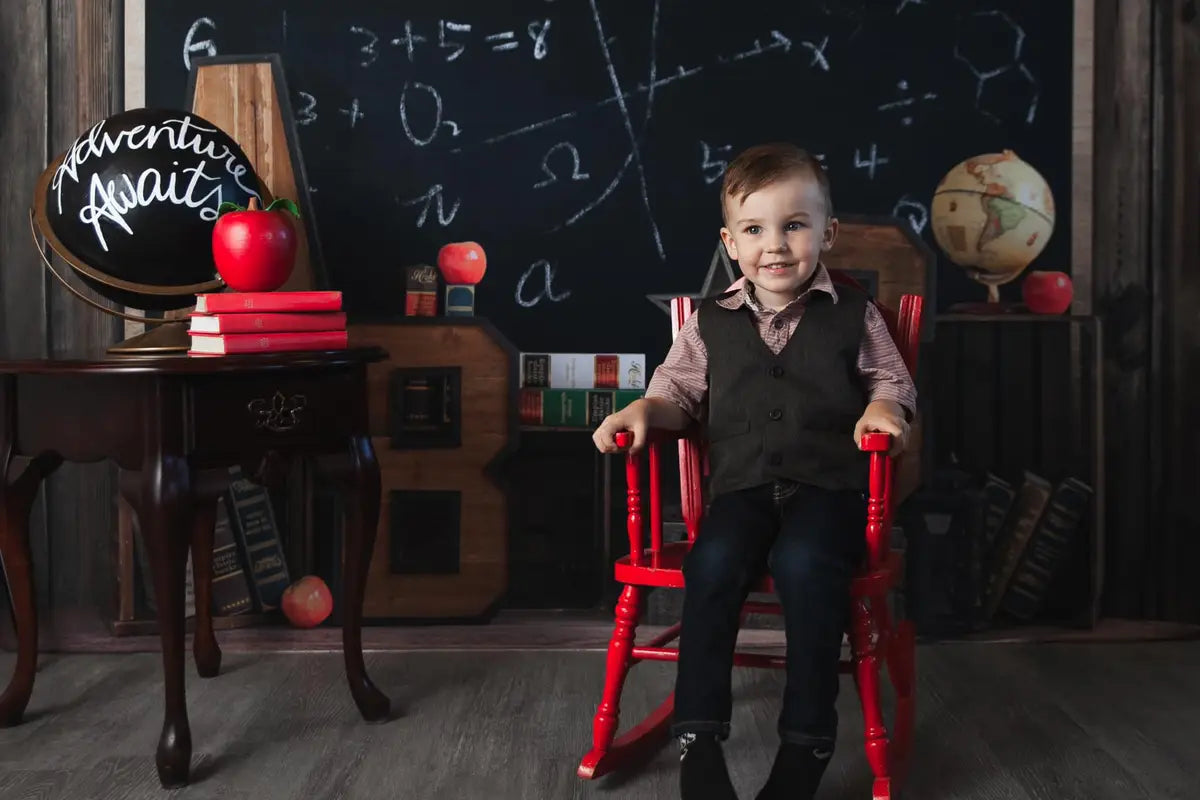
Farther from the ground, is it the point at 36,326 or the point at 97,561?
the point at 36,326

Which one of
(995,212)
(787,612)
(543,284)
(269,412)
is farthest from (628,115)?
(787,612)

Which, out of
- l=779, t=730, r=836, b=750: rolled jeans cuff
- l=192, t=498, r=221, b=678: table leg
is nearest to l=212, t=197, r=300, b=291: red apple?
l=192, t=498, r=221, b=678: table leg

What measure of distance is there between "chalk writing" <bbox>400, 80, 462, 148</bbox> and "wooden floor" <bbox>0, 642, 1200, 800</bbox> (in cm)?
125

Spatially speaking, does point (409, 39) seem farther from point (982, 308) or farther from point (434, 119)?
point (982, 308)

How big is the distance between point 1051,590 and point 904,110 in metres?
1.24

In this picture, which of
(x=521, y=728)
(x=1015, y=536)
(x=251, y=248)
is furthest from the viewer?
(x=1015, y=536)

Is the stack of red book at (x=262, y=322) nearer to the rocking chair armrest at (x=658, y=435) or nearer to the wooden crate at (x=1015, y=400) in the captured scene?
the rocking chair armrest at (x=658, y=435)

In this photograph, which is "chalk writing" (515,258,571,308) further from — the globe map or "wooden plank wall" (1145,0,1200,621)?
"wooden plank wall" (1145,0,1200,621)

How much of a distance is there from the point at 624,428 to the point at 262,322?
2.17ft

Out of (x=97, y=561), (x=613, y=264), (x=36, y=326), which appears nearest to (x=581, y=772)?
(x=613, y=264)

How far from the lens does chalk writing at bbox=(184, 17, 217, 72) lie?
2.96m

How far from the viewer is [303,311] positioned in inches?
83.4

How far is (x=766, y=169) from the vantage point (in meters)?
1.95

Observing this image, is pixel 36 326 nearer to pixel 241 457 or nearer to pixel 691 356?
pixel 241 457
